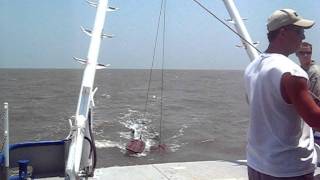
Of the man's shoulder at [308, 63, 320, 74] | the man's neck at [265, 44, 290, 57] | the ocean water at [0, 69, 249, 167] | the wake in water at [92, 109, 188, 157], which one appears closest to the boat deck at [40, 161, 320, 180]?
the man's shoulder at [308, 63, 320, 74]

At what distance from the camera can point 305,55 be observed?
19.5ft

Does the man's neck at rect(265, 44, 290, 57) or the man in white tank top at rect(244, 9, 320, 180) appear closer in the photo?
the man in white tank top at rect(244, 9, 320, 180)

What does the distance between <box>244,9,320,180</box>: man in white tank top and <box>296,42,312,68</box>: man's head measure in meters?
3.33

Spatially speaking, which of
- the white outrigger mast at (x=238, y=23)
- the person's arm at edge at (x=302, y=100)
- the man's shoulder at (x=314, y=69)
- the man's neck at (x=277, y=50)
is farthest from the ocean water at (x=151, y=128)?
the person's arm at edge at (x=302, y=100)

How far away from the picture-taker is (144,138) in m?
20.6

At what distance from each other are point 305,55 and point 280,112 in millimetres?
3662

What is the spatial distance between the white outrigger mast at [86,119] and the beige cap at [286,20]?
2.69 meters

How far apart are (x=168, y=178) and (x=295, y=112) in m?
3.99

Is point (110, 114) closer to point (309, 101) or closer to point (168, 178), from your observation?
point (168, 178)

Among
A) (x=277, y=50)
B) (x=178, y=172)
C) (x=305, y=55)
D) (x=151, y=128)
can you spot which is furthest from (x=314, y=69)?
(x=151, y=128)

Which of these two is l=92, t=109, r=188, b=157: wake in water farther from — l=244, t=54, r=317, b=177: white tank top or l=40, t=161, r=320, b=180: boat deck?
l=244, t=54, r=317, b=177: white tank top

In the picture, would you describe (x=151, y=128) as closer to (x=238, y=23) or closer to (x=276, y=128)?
(x=238, y=23)

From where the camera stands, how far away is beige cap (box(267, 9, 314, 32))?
8.64ft

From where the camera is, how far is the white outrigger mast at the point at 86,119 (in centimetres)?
473
